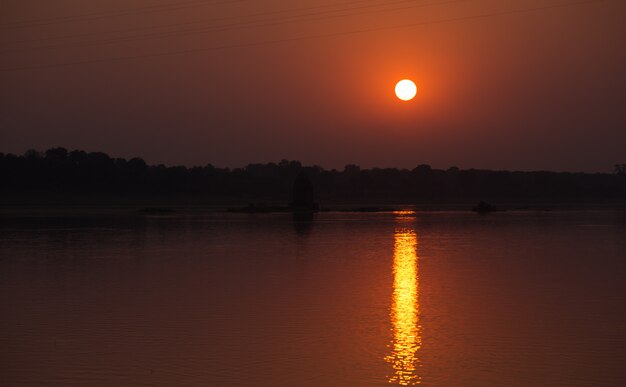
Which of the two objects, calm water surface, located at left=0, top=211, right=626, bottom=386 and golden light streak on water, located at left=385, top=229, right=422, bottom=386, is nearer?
golden light streak on water, located at left=385, top=229, right=422, bottom=386

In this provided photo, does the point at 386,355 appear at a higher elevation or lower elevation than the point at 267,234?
lower

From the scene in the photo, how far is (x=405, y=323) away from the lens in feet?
58.6

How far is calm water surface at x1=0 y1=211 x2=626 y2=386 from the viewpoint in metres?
13.5

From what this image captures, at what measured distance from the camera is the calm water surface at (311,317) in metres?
13.5

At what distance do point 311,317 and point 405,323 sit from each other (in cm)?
230

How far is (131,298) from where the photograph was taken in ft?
71.9

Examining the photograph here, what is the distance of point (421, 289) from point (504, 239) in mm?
25298

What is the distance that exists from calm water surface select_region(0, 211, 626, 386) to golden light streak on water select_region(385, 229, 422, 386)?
49mm

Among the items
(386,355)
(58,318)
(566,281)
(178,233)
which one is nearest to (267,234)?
(178,233)

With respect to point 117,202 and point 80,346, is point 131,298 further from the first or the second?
point 117,202

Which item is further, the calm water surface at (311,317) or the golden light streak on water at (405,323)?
the calm water surface at (311,317)

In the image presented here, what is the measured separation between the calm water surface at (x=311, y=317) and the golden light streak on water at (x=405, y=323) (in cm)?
5

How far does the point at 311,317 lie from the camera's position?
61.8 feet

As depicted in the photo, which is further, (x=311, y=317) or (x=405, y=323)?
(x=311, y=317)
